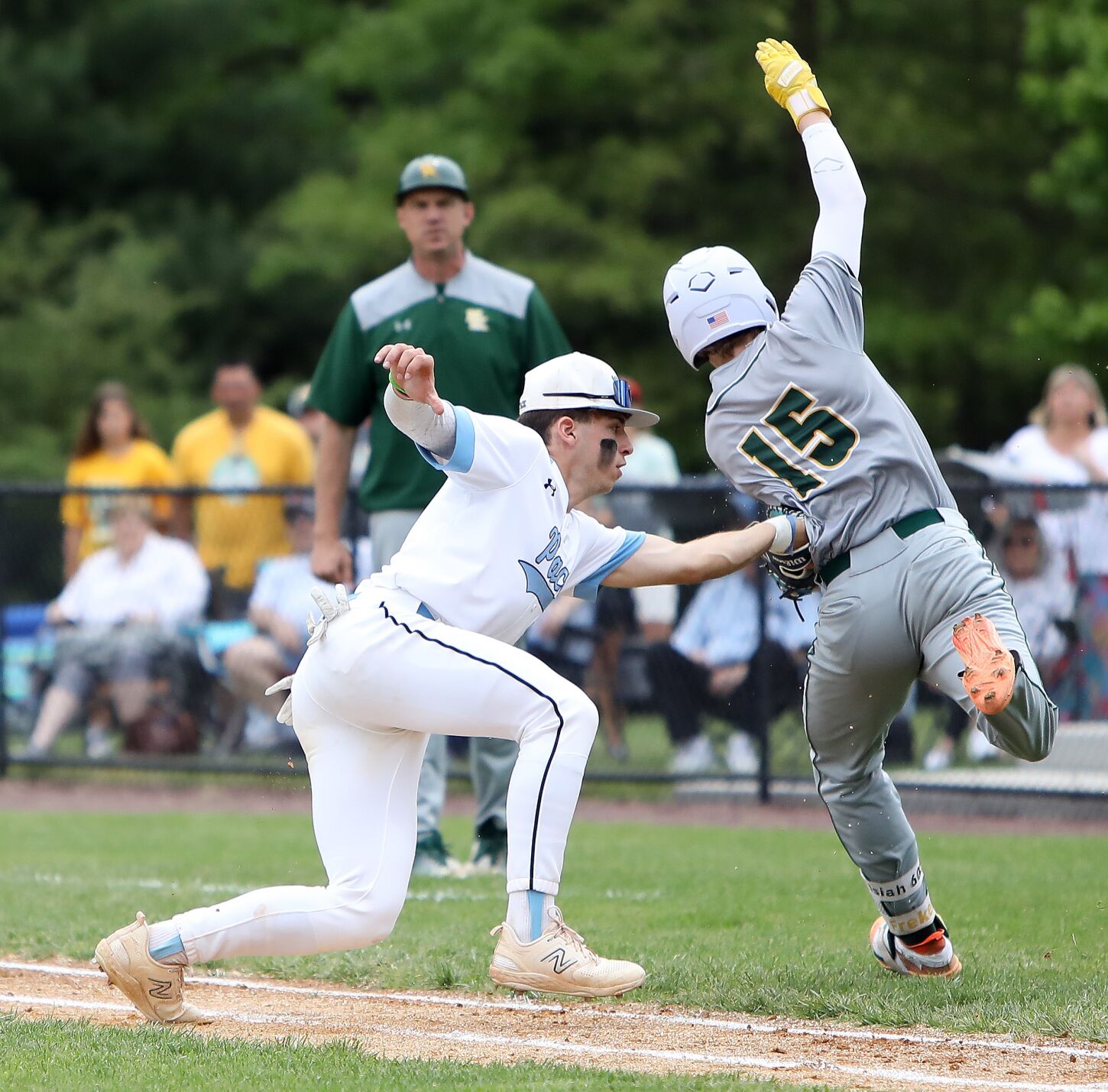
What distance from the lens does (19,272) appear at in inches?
1041

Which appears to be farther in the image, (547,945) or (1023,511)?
(1023,511)

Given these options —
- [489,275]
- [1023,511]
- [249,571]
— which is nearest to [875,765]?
[489,275]

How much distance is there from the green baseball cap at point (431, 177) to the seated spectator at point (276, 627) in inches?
150

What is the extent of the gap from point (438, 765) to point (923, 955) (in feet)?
9.34

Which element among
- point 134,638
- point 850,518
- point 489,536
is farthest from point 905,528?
point 134,638

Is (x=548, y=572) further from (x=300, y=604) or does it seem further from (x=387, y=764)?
(x=300, y=604)

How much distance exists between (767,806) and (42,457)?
1576cm

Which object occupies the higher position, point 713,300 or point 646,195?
point 646,195

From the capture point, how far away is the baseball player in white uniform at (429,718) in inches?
192

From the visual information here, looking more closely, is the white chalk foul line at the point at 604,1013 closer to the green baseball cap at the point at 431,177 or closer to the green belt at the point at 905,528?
the green belt at the point at 905,528

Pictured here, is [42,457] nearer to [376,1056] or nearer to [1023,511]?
[1023,511]

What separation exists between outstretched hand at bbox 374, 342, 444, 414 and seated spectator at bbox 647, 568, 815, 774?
588cm

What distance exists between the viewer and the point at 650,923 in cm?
666

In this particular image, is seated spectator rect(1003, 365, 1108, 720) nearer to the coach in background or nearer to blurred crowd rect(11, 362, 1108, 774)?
blurred crowd rect(11, 362, 1108, 774)
